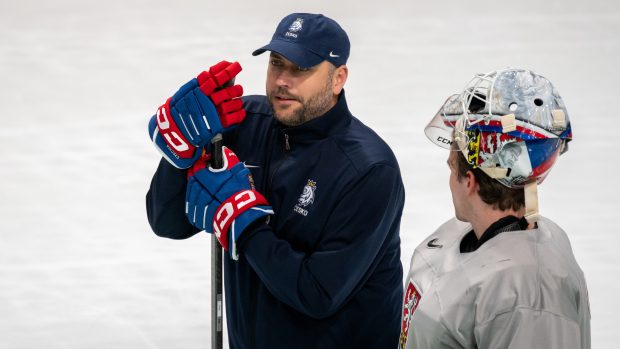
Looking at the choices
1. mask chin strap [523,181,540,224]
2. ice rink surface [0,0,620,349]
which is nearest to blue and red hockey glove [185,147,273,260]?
mask chin strap [523,181,540,224]

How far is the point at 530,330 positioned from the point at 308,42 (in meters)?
0.89

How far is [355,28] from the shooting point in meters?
5.18

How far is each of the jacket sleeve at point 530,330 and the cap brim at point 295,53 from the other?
0.80 metres

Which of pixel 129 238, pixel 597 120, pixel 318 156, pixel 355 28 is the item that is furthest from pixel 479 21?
pixel 318 156

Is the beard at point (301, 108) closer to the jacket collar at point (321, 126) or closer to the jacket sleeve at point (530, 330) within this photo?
the jacket collar at point (321, 126)

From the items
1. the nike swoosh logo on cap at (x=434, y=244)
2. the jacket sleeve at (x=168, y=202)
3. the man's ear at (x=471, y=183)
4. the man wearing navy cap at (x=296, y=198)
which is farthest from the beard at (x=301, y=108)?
the man's ear at (x=471, y=183)

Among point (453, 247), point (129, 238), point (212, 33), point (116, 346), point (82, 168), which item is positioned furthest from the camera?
point (212, 33)

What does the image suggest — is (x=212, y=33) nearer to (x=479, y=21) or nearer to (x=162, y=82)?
(x=162, y=82)

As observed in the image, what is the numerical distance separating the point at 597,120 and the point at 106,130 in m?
2.16

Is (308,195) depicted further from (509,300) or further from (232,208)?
(509,300)

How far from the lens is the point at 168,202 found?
7.39 feet

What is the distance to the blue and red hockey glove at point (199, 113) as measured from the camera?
2078mm

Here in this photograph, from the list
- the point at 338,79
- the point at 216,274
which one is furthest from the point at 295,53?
the point at 216,274

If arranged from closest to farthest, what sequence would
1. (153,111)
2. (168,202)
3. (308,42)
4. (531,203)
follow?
(531,203) < (308,42) < (168,202) < (153,111)
